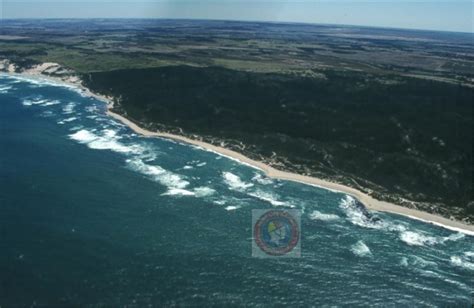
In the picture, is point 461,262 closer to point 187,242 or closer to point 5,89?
point 187,242

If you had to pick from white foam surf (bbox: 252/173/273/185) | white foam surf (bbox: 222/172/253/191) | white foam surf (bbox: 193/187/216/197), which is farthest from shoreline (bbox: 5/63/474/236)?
white foam surf (bbox: 193/187/216/197)

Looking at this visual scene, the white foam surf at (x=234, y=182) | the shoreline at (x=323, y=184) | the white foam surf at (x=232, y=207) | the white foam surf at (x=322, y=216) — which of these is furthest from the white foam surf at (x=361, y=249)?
the white foam surf at (x=234, y=182)

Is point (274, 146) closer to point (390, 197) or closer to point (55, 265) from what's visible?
point (390, 197)

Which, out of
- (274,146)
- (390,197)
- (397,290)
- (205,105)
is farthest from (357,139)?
(397,290)

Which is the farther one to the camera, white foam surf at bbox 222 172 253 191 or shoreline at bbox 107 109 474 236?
white foam surf at bbox 222 172 253 191

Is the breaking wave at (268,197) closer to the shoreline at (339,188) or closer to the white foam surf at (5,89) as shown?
the shoreline at (339,188)

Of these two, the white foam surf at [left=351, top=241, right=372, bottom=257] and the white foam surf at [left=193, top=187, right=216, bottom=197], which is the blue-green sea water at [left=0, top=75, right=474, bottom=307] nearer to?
the white foam surf at [left=351, top=241, right=372, bottom=257]

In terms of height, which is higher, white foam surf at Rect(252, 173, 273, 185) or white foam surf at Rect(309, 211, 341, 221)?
white foam surf at Rect(252, 173, 273, 185)

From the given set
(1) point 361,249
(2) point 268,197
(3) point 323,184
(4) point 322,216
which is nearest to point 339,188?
(3) point 323,184
